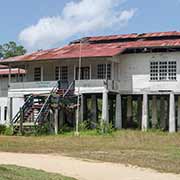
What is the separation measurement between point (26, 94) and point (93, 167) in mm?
21884

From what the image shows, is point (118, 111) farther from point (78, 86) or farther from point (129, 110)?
point (129, 110)

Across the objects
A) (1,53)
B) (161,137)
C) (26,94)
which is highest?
(1,53)

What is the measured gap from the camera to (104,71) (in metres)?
41.2

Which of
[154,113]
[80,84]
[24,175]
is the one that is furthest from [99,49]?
[24,175]

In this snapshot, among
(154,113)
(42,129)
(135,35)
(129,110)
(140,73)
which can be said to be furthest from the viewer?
(129,110)

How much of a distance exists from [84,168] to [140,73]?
21661 millimetres

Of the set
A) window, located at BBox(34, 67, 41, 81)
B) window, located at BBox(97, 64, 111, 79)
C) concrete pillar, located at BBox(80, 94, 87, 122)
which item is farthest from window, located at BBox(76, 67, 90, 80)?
window, located at BBox(34, 67, 41, 81)

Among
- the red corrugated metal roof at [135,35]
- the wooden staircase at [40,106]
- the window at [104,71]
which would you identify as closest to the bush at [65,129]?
the wooden staircase at [40,106]

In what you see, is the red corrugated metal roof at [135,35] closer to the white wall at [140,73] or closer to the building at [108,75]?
the building at [108,75]

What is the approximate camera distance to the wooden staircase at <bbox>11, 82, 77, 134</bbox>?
123 feet

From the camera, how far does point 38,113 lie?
125 ft

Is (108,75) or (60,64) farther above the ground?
(60,64)

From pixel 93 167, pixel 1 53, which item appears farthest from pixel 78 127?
pixel 1 53

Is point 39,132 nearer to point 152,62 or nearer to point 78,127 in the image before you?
point 78,127
